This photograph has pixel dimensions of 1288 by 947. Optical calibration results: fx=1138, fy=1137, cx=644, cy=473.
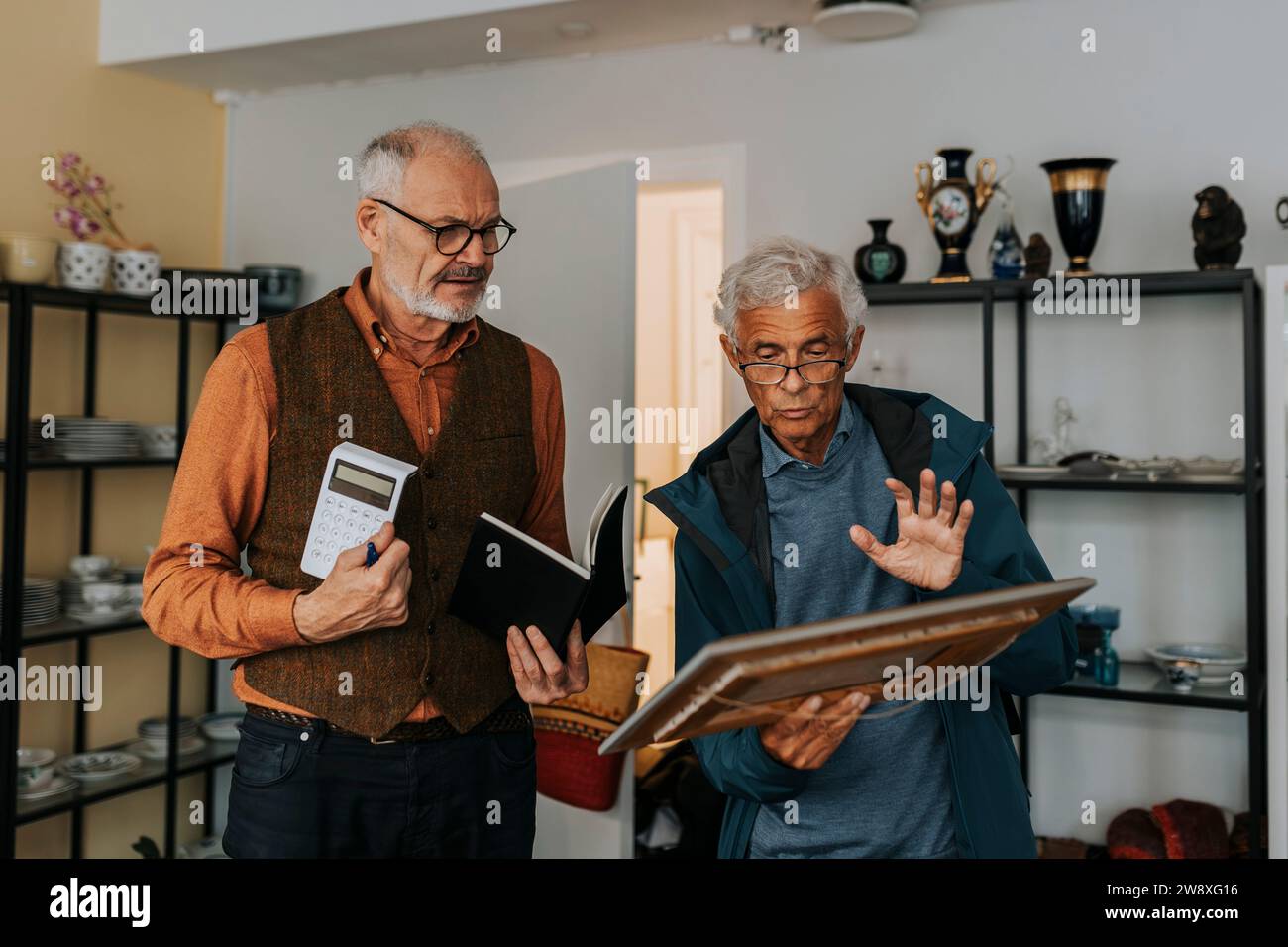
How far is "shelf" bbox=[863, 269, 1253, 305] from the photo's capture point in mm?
2703

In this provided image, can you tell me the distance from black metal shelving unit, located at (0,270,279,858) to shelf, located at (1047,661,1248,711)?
8.37 feet

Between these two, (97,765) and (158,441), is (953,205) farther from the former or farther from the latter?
(97,765)

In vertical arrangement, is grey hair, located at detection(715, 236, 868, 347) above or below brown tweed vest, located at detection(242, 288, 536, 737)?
above

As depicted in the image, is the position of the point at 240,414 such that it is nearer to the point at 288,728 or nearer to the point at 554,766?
the point at 288,728

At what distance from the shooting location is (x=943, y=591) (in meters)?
1.43

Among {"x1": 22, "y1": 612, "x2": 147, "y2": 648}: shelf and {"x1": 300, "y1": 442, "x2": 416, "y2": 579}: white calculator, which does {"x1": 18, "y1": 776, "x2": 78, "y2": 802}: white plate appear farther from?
{"x1": 300, "y1": 442, "x2": 416, "y2": 579}: white calculator

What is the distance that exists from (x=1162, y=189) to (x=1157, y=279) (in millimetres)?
339

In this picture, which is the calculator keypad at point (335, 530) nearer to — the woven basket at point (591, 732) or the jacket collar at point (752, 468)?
the jacket collar at point (752, 468)

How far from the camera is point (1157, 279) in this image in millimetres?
2773

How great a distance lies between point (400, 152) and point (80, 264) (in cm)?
202

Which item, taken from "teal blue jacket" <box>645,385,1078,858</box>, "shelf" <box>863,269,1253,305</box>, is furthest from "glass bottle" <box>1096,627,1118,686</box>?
"teal blue jacket" <box>645,385,1078,858</box>

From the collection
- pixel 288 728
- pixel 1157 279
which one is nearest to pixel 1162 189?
pixel 1157 279

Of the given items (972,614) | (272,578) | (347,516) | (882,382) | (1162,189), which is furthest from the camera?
(882,382)

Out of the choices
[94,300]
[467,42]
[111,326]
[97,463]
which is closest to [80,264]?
[94,300]
